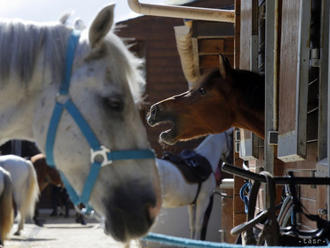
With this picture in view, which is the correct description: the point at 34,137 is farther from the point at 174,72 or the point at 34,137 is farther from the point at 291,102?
the point at 174,72

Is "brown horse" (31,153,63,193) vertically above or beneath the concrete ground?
above

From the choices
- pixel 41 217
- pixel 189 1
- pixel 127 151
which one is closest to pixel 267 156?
pixel 127 151

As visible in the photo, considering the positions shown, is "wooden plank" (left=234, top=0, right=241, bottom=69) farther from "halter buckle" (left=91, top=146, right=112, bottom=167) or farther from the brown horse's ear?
"halter buckle" (left=91, top=146, right=112, bottom=167)

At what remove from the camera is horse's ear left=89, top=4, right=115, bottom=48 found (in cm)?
186

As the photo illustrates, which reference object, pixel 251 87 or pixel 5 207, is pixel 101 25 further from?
pixel 5 207

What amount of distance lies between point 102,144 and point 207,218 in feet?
25.0

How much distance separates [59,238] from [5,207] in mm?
2444

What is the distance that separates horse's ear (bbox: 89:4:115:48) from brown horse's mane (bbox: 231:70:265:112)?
210 centimetres

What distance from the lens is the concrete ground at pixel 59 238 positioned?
1042cm

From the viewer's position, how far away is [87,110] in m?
1.89

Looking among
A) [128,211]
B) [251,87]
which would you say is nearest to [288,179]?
[128,211]

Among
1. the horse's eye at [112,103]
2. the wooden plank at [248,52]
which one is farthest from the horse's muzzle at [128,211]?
the wooden plank at [248,52]

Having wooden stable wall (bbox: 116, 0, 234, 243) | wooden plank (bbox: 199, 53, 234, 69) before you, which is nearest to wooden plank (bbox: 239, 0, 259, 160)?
wooden plank (bbox: 199, 53, 234, 69)

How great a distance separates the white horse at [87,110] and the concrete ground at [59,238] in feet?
21.9
